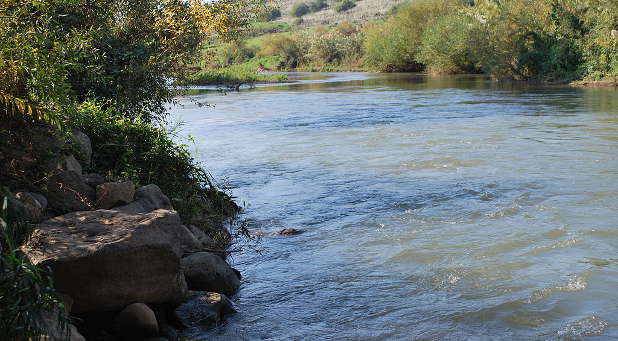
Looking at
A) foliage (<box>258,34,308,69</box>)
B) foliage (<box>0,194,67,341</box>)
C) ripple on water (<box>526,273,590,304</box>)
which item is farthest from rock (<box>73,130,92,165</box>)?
foliage (<box>258,34,308,69</box>)

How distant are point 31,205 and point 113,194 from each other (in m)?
1.11

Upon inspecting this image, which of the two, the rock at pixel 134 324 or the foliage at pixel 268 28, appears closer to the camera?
the rock at pixel 134 324

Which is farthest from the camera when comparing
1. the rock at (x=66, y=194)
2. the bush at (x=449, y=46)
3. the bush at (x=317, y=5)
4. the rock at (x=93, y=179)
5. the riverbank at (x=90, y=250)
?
the bush at (x=317, y=5)

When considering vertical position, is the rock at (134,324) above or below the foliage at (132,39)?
below

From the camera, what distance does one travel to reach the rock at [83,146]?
7688 mm

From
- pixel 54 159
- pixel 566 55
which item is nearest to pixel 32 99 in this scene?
pixel 54 159

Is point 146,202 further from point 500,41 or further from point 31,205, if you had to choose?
point 500,41

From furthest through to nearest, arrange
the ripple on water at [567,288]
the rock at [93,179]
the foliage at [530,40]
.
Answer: the foliage at [530,40] < the rock at [93,179] < the ripple on water at [567,288]

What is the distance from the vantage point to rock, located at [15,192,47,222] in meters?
5.74

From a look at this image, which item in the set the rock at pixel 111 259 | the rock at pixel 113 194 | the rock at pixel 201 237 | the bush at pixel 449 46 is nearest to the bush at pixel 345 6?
the bush at pixel 449 46

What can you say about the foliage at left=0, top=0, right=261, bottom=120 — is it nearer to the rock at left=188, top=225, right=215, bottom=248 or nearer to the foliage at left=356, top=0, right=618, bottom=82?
the rock at left=188, top=225, right=215, bottom=248

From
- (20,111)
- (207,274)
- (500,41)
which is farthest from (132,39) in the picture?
(500,41)

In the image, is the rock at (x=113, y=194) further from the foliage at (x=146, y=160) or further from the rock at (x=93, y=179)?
the foliage at (x=146, y=160)

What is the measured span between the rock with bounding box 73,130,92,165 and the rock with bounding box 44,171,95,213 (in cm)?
95
